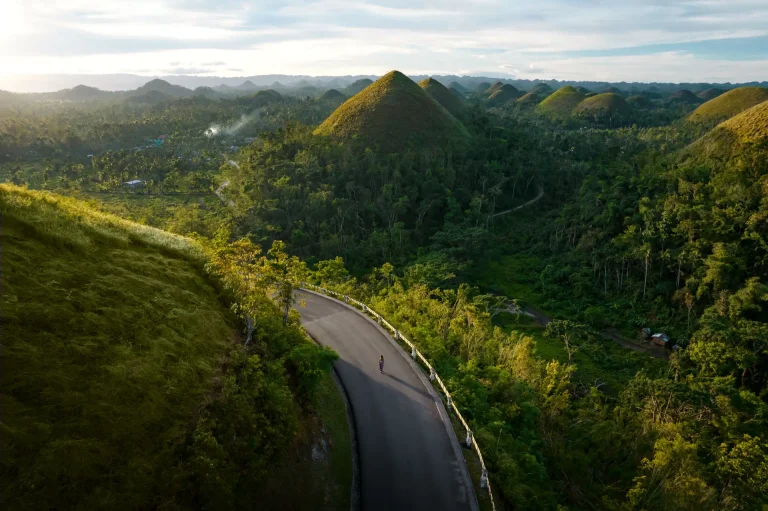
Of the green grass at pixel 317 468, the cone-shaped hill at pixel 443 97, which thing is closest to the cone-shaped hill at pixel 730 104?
the cone-shaped hill at pixel 443 97

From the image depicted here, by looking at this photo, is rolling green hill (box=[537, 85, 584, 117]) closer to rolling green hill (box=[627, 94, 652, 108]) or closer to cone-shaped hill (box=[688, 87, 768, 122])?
rolling green hill (box=[627, 94, 652, 108])

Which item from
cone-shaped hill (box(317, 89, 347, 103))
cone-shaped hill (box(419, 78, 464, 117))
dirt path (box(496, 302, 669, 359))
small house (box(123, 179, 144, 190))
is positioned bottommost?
dirt path (box(496, 302, 669, 359))

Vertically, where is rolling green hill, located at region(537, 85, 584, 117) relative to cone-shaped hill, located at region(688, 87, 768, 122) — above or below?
above

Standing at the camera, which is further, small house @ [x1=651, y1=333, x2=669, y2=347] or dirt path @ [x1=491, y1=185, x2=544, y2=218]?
dirt path @ [x1=491, y1=185, x2=544, y2=218]

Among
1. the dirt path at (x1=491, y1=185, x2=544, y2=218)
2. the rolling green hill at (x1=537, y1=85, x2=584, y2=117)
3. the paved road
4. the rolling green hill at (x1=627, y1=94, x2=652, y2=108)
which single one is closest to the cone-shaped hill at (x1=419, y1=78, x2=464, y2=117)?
the dirt path at (x1=491, y1=185, x2=544, y2=218)

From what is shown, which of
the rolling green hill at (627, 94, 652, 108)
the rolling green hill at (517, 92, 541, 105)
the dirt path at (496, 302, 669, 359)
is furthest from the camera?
the rolling green hill at (517, 92, 541, 105)

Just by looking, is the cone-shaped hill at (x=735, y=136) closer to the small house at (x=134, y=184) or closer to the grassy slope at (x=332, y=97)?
the small house at (x=134, y=184)

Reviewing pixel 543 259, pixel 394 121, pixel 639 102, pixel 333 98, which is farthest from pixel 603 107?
pixel 543 259

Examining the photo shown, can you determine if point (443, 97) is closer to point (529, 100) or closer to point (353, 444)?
point (529, 100)

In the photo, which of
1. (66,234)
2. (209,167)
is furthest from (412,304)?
(209,167)
